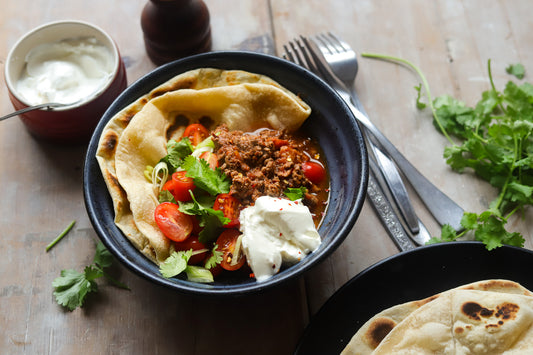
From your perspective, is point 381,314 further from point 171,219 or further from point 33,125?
point 33,125

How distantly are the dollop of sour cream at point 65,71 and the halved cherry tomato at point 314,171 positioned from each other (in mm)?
1509

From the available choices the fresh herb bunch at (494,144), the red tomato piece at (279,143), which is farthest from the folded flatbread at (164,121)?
the fresh herb bunch at (494,144)

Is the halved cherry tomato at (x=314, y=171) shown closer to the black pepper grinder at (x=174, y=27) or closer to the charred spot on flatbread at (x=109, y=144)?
the charred spot on flatbread at (x=109, y=144)

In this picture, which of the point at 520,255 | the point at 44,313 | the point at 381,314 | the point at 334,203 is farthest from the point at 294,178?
the point at 44,313

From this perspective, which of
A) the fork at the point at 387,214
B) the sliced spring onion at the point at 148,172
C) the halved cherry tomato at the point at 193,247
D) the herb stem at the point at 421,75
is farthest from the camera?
the herb stem at the point at 421,75

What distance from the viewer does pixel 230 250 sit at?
3.15 metres

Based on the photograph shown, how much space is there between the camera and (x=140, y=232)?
3.20 m

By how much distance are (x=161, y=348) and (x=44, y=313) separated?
795mm

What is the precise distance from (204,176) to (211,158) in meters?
0.21

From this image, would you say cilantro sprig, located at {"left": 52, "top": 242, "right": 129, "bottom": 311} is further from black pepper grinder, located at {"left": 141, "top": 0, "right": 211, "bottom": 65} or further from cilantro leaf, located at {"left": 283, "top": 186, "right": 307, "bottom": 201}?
black pepper grinder, located at {"left": 141, "top": 0, "right": 211, "bottom": 65}

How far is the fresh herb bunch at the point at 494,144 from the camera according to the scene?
141 inches

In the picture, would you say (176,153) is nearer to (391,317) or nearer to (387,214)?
(387,214)

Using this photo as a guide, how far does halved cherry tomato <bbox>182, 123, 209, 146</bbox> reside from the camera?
3.52 m

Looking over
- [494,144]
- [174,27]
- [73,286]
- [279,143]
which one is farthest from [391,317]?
[174,27]
